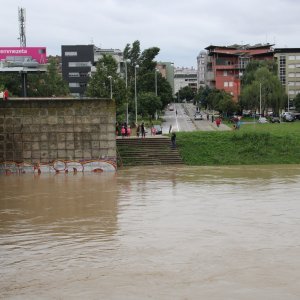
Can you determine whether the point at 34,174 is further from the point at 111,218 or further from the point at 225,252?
the point at 225,252

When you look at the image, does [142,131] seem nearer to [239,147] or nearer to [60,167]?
[239,147]

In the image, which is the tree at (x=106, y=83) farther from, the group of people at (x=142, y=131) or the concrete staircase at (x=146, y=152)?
the concrete staircase at (x=146, y=152)

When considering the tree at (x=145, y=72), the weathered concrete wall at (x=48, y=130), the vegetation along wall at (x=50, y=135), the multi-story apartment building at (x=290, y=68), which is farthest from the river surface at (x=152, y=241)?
the multi-story apartment building at (x=290, y=68)

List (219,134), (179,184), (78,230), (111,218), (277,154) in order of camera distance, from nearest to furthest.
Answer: (78,230), (111,218), (179,184), (277,154), (219,134)

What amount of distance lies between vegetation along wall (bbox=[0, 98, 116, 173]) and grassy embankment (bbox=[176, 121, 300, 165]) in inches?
300

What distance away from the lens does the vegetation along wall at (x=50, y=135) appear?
38.1 m

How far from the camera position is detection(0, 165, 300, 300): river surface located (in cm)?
1236

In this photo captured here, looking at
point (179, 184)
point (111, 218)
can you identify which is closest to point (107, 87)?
point (179, 184)

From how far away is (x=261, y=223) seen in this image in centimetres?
1917

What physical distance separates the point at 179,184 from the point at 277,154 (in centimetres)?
1411

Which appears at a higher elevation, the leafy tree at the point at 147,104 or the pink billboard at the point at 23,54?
the pink billboard at the point at 23,54

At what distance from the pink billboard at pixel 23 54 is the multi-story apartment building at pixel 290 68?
79.9m

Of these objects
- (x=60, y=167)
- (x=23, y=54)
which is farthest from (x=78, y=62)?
(x=60, y=167)

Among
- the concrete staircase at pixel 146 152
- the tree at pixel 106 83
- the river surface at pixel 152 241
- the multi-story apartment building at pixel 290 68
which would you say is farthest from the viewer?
the multi-story apartment building at pixel 290 68
